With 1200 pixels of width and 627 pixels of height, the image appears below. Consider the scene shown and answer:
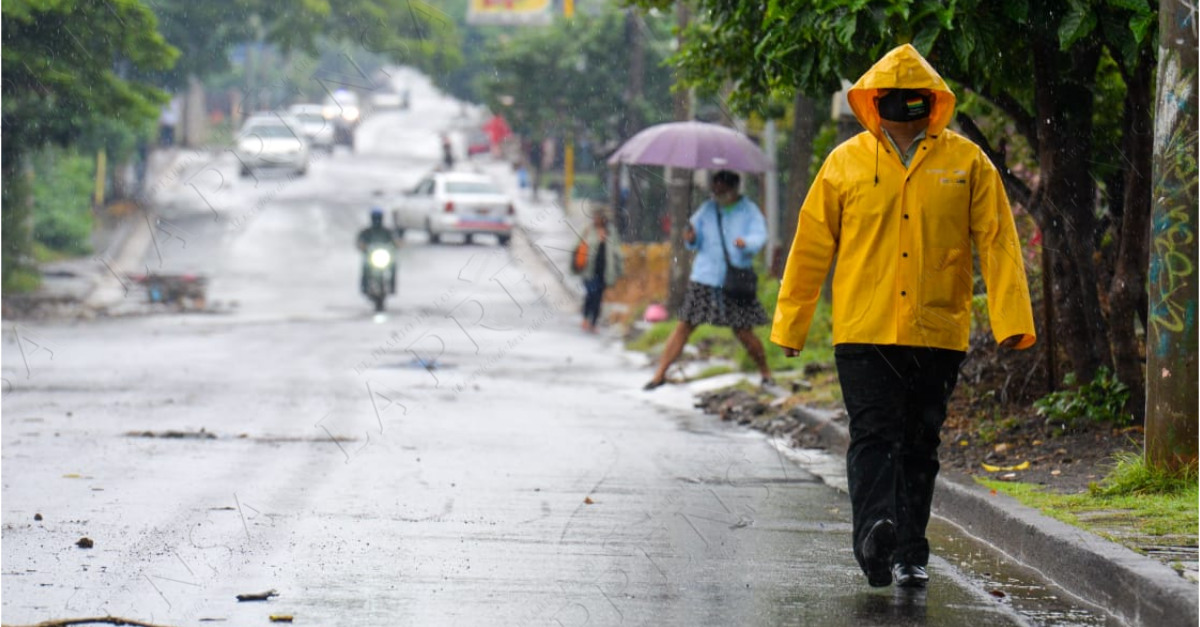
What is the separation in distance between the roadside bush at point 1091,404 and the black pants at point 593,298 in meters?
13.3

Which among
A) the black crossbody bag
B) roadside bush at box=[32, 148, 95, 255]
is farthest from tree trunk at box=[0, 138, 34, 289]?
the black crossbody bag

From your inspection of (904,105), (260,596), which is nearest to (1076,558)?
(904,105)

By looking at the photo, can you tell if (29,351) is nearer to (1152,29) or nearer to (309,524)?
(309,524)

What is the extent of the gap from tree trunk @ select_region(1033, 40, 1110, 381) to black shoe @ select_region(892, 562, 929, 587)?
12.6ft

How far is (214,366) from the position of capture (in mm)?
15688

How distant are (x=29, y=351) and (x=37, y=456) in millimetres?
8488

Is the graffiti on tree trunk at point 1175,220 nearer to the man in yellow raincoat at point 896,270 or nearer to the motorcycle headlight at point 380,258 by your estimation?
the man in yellow raincoat at point 896,270

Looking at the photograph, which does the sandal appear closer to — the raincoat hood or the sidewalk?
the sidewalk

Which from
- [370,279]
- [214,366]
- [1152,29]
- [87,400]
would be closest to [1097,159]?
[1152,29]

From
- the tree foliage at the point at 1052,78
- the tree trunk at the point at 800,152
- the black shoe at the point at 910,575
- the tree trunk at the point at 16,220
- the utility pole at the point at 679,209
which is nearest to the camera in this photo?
the black shoe at the point at 910,575

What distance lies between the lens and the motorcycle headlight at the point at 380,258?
24234 mm

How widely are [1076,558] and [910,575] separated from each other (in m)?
0.62

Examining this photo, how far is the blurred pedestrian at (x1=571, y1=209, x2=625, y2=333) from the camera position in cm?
2267

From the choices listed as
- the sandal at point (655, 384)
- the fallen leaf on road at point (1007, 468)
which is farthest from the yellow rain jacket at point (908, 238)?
the sandal at point (655, 384)
